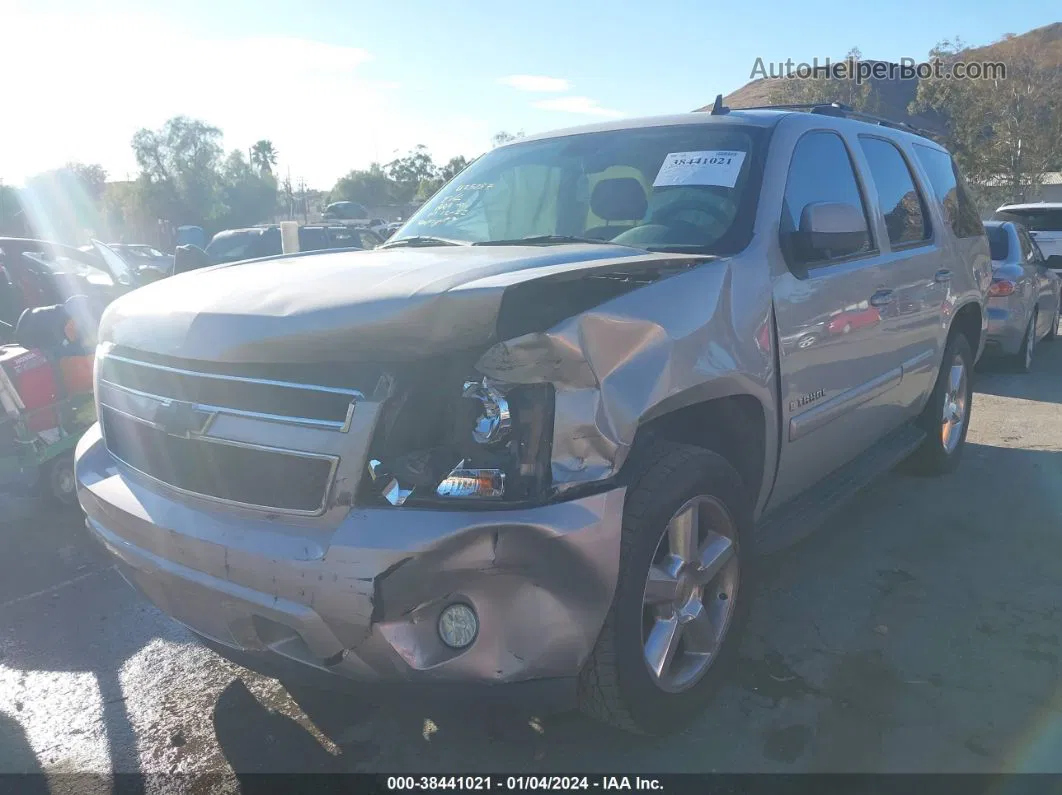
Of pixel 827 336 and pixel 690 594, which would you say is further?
pixel 827 336

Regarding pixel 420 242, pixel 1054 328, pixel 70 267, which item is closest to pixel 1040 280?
pixel 1054 328

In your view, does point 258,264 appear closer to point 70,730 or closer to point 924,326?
point 70,730

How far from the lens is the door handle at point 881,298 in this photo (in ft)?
12.3

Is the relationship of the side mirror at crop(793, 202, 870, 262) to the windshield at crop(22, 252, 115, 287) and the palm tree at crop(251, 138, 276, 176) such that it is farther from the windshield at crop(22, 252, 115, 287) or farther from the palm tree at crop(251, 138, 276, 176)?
the palm tree at crop(251, 138, 276, 176)

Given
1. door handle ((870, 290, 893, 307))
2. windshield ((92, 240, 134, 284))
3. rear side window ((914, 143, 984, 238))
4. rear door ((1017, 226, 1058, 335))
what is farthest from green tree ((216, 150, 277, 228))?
door handle ((870, 290, 893, 307))

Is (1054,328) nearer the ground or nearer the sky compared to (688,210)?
nearer the ground

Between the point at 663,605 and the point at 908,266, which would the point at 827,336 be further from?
the point at 663,605

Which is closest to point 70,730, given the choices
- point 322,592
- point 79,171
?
point 322,592

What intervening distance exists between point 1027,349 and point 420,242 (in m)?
8.06

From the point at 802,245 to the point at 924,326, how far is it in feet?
5.63

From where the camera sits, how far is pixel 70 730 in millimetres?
2891

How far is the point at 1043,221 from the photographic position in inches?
543

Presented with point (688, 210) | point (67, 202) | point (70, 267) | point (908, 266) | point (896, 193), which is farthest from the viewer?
point (67, 202)

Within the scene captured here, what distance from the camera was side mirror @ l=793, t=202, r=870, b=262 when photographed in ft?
10.1
